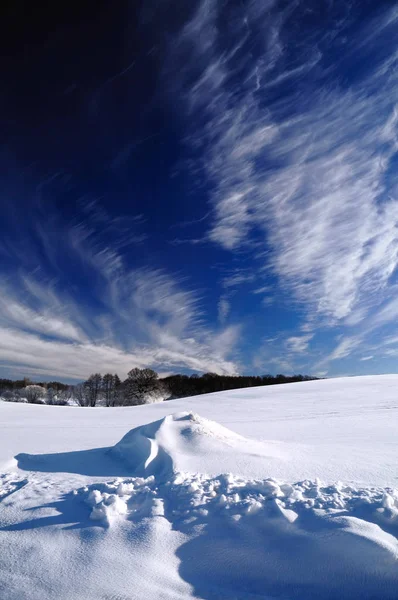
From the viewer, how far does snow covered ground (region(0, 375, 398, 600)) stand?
3.02 meters

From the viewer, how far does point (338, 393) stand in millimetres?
23797

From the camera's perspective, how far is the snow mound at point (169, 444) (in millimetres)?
5834

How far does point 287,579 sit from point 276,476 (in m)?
2.15

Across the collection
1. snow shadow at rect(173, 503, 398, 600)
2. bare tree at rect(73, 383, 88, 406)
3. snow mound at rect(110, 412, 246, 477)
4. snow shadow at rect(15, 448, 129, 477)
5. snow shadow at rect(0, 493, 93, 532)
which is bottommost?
snow shadow at rect(173, 503, 398, 600)

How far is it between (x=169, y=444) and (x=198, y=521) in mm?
2559

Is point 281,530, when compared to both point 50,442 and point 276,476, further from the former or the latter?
point 50,442

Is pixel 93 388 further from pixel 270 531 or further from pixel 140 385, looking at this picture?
pixel 270 531

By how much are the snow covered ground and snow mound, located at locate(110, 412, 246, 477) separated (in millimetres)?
29

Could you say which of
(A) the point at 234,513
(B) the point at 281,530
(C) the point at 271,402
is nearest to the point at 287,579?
(B) the point at 281,530

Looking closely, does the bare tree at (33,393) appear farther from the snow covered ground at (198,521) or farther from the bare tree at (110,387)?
the snow covered ground at (198,521)

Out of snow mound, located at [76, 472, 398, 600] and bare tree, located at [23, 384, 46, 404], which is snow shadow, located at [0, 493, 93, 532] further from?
bare tree, located at [23, 384, 46, 404]

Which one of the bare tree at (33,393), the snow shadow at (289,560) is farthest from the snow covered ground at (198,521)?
the bare tree at (33,393)

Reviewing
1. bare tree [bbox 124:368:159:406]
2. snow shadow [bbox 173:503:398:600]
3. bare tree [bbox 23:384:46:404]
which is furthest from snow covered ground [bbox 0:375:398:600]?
bare tree [bbox 23:384:46:404]

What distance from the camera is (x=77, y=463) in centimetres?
651
